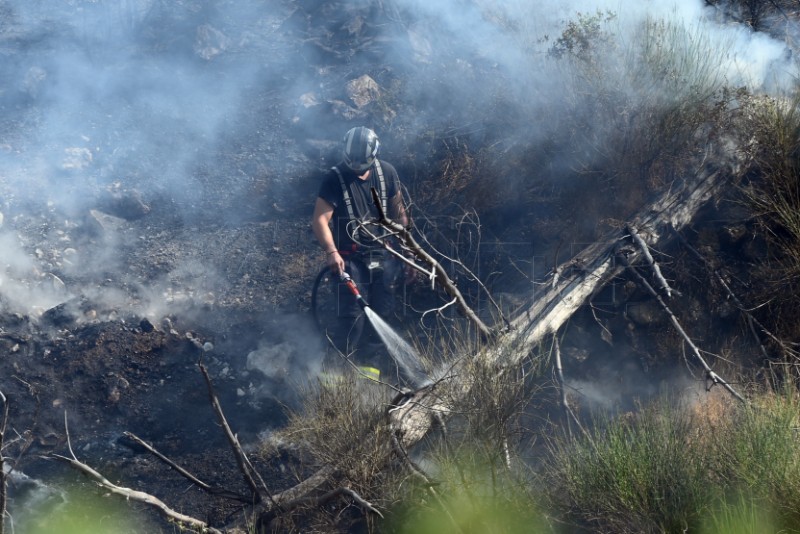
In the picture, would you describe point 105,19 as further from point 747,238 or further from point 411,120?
point 747,238

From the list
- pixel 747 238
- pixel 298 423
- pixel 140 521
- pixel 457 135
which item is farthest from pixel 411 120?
pixel 140 521

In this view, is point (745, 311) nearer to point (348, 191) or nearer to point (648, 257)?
point (648, 257)

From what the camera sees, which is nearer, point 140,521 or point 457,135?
point 140,521

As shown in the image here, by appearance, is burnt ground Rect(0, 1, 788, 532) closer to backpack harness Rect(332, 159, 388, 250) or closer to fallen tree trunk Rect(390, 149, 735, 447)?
fallen tree trunk Rect(390, 149, 735, 447)

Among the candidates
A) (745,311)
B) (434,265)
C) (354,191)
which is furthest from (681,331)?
(354,191)

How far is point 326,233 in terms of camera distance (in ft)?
19.0

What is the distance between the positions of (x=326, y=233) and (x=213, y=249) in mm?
2037

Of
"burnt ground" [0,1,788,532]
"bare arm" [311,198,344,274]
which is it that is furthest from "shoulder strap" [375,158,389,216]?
"burnt ground" [0,1,788,532]

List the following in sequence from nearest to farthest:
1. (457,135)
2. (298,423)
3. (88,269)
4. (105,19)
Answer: (298,423)
(88,269)
(457,135)
(105,19)

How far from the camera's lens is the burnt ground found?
18.2 feet

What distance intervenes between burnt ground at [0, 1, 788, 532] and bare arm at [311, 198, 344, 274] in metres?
0.94

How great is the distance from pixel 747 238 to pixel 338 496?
4.04m

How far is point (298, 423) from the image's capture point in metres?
4.28

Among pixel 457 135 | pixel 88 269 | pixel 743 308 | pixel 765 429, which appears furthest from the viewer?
pixel 457 135
